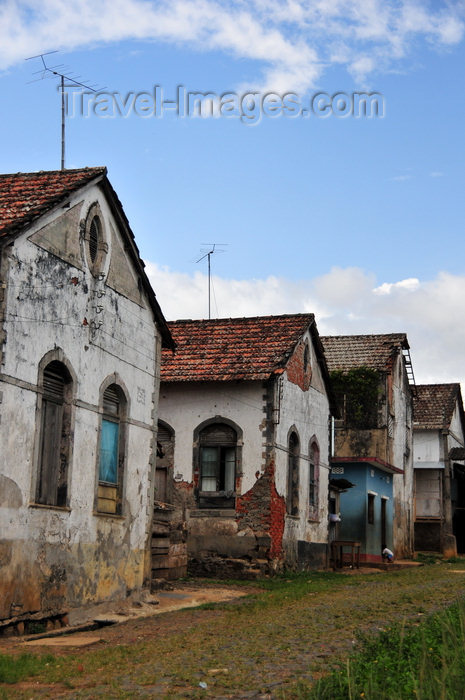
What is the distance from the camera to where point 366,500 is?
30.2 m

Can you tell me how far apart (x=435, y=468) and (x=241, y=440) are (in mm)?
20136

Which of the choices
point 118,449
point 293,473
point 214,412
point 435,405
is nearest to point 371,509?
point 293,473

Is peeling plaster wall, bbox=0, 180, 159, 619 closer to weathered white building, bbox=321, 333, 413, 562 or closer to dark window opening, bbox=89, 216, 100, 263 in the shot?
dark window opening, bbox=89, 216, 100, 263

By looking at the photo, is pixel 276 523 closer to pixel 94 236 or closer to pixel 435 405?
pixel 94 236

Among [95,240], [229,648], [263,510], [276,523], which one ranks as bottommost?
[229,648]

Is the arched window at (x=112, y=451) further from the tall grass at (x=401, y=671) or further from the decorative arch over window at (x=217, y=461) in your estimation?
the decorative arch over window at (x=217, y=461)

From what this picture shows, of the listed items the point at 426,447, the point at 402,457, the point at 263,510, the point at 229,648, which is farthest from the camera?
the point at 426,447

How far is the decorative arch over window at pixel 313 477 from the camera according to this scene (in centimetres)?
2555

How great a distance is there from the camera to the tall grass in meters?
5.93

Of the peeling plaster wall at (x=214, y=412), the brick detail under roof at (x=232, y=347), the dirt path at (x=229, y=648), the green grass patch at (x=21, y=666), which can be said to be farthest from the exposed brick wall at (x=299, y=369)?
the green grass patch at (x=21, y=666)

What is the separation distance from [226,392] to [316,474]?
4.78 metres

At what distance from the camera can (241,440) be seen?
22672 millimetres

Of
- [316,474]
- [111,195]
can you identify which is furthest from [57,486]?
[316,474]

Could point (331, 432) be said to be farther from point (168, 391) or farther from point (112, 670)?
point (112, 670)
